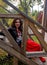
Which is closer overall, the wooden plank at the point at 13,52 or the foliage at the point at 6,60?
the wooden plank at the point at 13,52

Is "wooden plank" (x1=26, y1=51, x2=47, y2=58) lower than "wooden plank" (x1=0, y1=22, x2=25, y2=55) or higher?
lower

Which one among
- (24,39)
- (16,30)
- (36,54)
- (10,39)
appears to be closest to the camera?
(10,39)

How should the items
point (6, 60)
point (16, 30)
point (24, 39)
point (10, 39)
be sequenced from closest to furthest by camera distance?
point (10, 39)
point (24, 39)
point (16, 30)
point (6, 60)

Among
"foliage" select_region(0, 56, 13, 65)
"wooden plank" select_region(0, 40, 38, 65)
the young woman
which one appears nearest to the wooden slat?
"wooden plank" select_region(0, 40, 38, 65)

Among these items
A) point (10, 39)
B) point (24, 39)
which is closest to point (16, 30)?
point (24, 39)

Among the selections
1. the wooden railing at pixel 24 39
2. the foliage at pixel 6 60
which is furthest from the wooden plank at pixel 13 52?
the foliage at pixel 6 60

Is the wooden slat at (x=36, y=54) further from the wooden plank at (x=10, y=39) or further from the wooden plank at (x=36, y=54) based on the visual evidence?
the wooden plank at (x=10, y=39)

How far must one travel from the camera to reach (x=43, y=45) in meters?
4.52

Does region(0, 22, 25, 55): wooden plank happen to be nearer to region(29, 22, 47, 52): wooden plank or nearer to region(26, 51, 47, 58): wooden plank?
region(26, 51, 47, 58): wooden plank

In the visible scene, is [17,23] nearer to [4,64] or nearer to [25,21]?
[25,21]

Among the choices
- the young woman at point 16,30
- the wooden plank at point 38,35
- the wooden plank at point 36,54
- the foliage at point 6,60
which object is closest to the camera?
the wooden plank at point 38,35

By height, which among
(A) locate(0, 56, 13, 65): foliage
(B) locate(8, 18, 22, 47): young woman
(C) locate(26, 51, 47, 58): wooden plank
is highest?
(B) locate(8, 18, 22, 47): young woman

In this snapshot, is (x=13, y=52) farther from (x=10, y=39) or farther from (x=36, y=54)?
(x=36, y=54)

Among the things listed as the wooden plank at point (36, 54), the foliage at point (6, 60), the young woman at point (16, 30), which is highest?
the young woman at point (16, 30)
